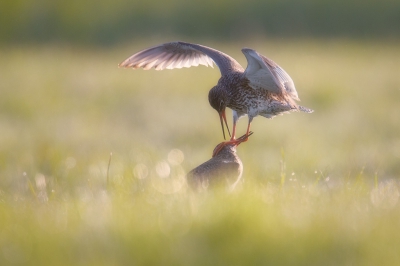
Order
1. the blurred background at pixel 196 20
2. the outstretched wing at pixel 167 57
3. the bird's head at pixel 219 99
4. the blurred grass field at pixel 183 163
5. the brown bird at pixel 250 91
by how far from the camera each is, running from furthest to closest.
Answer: the blurred background at pixel 196 20, the outstretched wing at pixel 167 57, the bird's head at pixel 219 99, the brown bird at pixel 250 91, the blurred grass field at pixel 183 163

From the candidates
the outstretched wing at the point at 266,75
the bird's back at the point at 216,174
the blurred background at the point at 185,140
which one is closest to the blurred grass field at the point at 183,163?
the blurred background at the point at 185,140

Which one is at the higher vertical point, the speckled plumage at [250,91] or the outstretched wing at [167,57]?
the outstretched wing at [167,57]

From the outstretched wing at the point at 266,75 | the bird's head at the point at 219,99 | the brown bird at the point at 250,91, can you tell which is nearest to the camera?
the outstretched wing at the point at 266,75

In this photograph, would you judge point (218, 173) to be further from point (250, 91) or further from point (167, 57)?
point (167, 57)

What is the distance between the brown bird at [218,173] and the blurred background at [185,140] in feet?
0.58

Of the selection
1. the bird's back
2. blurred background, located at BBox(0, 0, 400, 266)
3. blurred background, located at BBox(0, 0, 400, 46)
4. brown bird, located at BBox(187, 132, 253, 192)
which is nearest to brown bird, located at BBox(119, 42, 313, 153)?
brown bird, located at BBox(187, 132, 253, 192)

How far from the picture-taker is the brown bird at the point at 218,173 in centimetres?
571

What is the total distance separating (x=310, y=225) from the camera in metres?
4.18

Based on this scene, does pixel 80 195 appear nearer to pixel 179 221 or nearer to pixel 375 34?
pixel 179 221

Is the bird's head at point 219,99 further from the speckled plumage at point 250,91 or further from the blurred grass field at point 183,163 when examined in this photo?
the blurred grass field at point 183,163

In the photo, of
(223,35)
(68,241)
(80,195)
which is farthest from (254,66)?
(223,35)

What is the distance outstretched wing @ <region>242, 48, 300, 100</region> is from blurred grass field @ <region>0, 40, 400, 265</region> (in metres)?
0.63

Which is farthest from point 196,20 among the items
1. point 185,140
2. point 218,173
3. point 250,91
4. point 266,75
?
point 218,173

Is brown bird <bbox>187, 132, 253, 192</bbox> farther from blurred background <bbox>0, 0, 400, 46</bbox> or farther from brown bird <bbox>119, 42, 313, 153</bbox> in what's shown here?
blurred background <bbox>0, 0, 400, 46</bbox>
